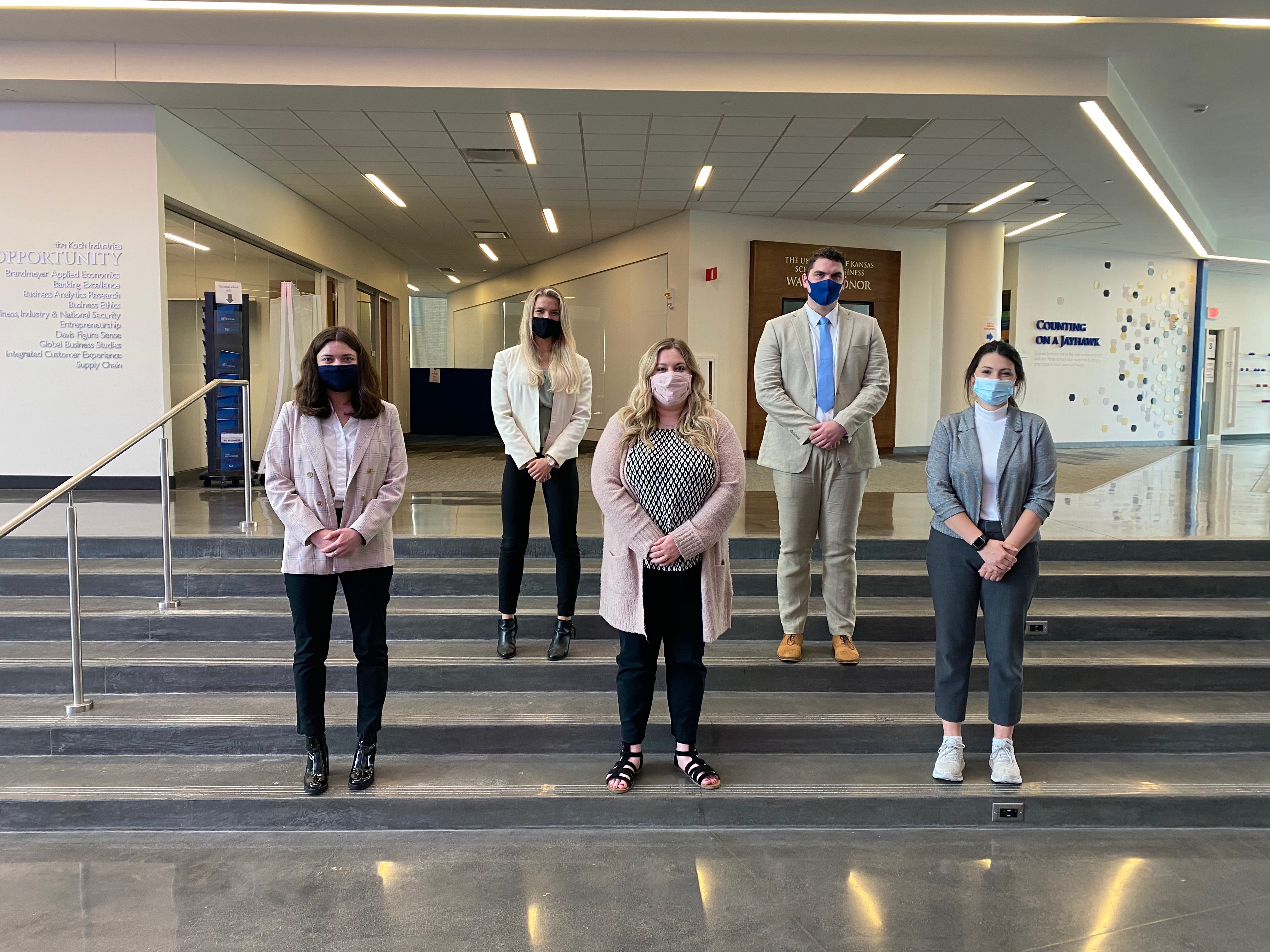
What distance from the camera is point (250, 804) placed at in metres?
2.97

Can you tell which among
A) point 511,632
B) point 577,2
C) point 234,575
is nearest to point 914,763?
point 511,632

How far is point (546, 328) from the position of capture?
3781mm

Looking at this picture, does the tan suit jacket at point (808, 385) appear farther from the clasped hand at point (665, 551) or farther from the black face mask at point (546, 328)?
the clasped hand at point (665, 551)

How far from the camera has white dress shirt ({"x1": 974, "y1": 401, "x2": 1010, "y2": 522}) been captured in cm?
295

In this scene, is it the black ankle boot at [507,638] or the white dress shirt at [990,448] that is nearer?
the white dress shirt at [990,448]

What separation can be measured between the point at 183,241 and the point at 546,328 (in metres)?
6.06

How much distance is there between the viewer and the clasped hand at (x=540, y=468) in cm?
372

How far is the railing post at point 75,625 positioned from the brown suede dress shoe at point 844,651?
3173 millimetres

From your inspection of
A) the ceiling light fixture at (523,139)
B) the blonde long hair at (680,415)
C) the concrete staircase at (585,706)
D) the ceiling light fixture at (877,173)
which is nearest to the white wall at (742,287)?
the ceiling light fixture at (877,173)

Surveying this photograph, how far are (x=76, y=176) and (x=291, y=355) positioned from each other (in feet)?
7.41

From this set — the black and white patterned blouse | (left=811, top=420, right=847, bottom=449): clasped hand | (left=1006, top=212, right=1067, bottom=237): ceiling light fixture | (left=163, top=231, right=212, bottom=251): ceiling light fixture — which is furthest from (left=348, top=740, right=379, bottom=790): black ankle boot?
(left=1006, top=212, right=1067, bottom=237): ceiling light fixture

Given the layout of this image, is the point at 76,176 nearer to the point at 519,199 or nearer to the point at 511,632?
the point at 519,199

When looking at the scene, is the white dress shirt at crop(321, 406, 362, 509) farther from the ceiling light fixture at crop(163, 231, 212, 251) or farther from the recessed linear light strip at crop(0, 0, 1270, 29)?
the ceiling light fixture at crop(163, 231, 212, 251)

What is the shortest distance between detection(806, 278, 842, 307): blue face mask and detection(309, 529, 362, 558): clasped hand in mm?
2052
